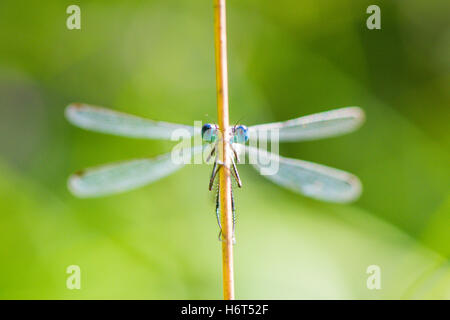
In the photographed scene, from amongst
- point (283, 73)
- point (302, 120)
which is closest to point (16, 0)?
point (283, 73)

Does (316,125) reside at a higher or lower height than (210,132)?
higher

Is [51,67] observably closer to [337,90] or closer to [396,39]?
[337,90]

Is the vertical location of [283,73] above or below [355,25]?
A: below

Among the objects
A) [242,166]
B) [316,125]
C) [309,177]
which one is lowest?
[309,177]

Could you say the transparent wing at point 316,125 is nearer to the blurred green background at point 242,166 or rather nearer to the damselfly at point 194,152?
the damselfly at point 194,152

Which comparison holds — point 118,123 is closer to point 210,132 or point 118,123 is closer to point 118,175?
point 118,175

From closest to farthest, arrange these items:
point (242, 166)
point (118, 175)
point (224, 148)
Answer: point (224, 148)
point (118, 175)
point (242, 166)

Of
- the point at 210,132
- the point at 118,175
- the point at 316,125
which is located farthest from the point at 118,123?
the point at 316,125
